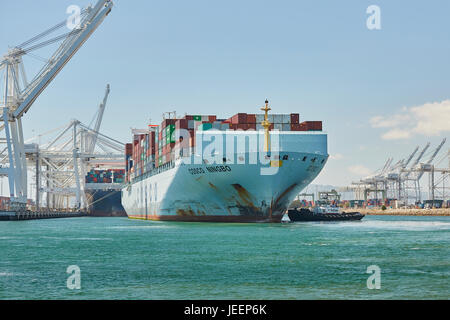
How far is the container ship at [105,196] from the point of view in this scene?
5468 inches

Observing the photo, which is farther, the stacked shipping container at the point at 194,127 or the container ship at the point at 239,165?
the stacked shipping container at the point at 194,127

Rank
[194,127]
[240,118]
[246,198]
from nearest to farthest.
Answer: [246,198], [240,118], [194,127]

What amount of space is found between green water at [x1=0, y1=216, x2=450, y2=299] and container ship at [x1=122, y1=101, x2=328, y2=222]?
13.4 metres

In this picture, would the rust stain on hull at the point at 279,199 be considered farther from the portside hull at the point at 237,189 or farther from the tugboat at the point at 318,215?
the tugboat at the point at 318,215

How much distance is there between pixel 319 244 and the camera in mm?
36844

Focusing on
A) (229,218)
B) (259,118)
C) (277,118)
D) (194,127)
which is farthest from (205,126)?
(229,218)

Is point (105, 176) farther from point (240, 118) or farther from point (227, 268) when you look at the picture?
point (227, 268)

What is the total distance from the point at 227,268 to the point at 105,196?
119 m

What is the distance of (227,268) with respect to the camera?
83.4ft

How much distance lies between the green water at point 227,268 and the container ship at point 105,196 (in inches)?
3929

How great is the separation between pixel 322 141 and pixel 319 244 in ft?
74.4

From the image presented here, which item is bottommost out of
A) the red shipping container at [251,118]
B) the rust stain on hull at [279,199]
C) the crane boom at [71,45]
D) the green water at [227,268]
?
the green water at [227,268]

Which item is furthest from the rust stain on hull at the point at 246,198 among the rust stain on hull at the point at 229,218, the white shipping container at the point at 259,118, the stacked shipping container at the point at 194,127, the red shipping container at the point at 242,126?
the white shipping container at the point at 259,118
